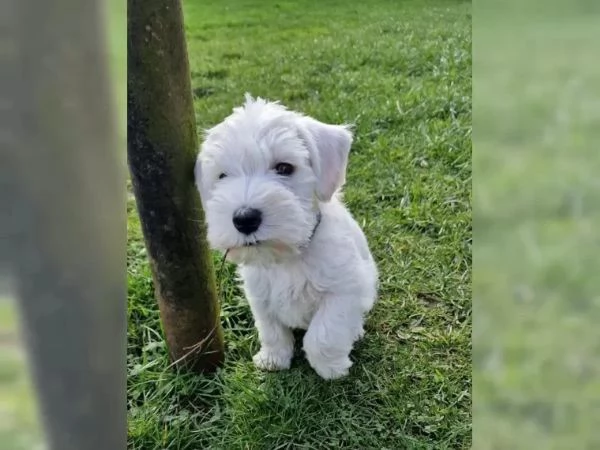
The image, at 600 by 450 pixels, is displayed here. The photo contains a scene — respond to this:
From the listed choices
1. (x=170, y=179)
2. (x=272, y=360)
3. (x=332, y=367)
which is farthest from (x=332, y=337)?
(x=170, y=179)

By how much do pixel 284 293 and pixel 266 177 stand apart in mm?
341

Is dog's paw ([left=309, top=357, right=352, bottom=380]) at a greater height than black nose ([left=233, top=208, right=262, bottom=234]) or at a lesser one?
lesser

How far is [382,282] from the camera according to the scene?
75.4 inches

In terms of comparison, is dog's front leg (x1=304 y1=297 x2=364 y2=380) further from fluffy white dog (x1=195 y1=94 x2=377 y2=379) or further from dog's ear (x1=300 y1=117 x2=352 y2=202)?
dog's ear (x1=300 y1=117 x2=352 y2=202)

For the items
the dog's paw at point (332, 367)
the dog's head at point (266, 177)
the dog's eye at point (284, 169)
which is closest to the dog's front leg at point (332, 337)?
the dog's paw at point (332, 367)

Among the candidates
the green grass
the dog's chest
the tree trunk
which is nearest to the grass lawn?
the dog's chest

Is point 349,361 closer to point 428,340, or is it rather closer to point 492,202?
Answer: point 428,340

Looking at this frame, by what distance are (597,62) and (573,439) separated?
2.24ft

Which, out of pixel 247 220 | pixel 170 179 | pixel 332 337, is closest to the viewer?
pixel 247 220

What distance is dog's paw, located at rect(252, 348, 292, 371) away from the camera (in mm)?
1815

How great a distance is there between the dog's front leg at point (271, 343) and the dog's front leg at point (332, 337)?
0.08 meters

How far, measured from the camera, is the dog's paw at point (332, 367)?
1754 millimetres

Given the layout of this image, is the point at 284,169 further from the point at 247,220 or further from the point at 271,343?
the point at 271,343

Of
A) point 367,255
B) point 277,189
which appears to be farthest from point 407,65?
point 277,189
